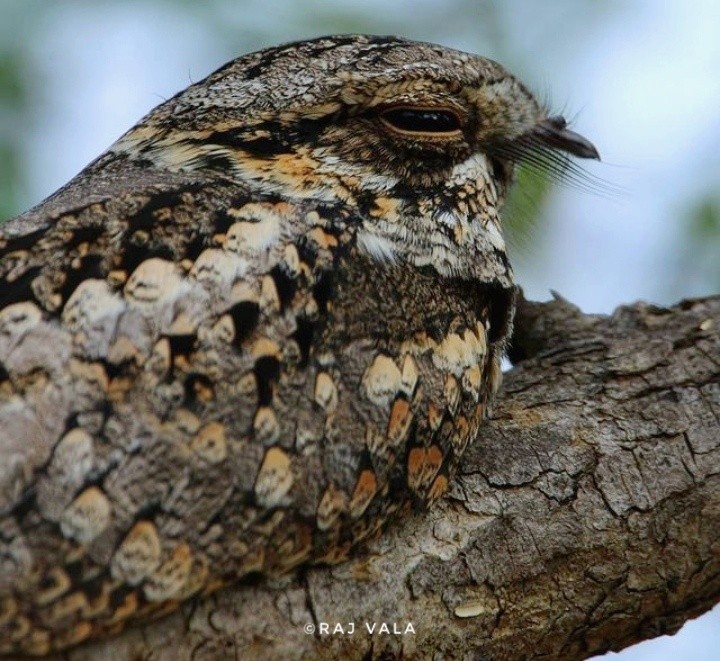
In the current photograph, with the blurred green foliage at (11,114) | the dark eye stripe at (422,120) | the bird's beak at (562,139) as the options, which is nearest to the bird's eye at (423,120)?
the dark eye stripe at (422,120)

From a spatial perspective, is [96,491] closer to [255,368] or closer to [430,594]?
[255,368]

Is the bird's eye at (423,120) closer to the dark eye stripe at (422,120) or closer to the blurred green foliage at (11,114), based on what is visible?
the dark eye stripe at (422,120)

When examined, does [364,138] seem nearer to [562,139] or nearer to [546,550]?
[562,139]

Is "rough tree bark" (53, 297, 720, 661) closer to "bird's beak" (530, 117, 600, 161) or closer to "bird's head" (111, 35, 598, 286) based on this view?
"bird's head" (111, 35, 598, 286)

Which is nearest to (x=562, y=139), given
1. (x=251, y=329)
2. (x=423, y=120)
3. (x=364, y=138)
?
(x=423, y=120)

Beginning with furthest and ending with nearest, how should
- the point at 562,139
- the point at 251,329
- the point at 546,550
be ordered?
the point at 562,139 < the point at 546,550 < the point at 251,329

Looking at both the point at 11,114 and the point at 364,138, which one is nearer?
the point at 364,138
